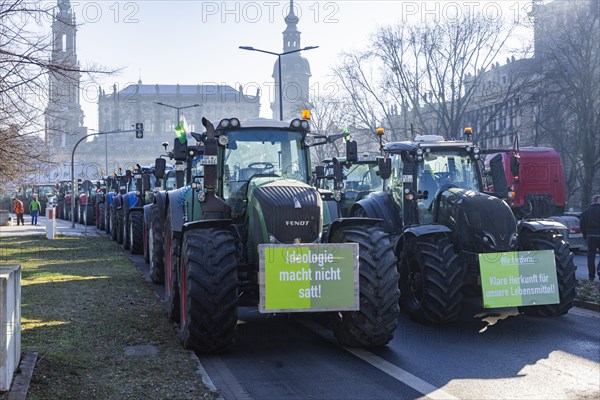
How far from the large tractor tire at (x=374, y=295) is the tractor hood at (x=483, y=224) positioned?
2.56m

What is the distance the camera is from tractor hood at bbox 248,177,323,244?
366 inches

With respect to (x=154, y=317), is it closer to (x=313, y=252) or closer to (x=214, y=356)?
(x=214, y=356)

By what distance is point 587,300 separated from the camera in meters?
13.2

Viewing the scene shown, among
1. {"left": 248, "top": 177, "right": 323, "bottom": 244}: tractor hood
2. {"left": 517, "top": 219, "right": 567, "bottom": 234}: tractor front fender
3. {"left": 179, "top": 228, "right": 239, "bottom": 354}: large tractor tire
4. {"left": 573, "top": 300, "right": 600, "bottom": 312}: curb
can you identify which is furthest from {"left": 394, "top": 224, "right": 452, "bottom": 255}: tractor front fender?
{"left": 179, "top": 228, "right": 239, "bottom": 354}: large tractor tire

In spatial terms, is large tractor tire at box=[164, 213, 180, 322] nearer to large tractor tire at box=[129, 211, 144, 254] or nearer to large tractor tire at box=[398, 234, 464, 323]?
large tractor tire at box=[398, 234, 464, 323]

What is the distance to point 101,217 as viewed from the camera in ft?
114

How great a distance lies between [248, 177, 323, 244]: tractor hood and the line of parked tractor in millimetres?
14

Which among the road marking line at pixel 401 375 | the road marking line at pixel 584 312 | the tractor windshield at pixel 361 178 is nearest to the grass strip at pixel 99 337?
the road marking line at pixel 401 375

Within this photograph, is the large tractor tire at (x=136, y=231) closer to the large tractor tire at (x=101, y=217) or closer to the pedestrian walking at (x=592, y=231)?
the large tractor tire at (x=101, y=217)

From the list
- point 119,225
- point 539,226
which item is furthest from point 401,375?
point 119,225

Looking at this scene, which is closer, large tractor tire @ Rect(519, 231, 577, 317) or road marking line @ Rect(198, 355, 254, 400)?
road marking line @ Rect(198, 355, 254, 400)

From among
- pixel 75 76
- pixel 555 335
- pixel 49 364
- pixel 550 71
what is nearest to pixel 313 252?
pixel 49 364

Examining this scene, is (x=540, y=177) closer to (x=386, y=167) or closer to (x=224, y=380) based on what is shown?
(x=386, y=167)

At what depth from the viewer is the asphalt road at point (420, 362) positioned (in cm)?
782
